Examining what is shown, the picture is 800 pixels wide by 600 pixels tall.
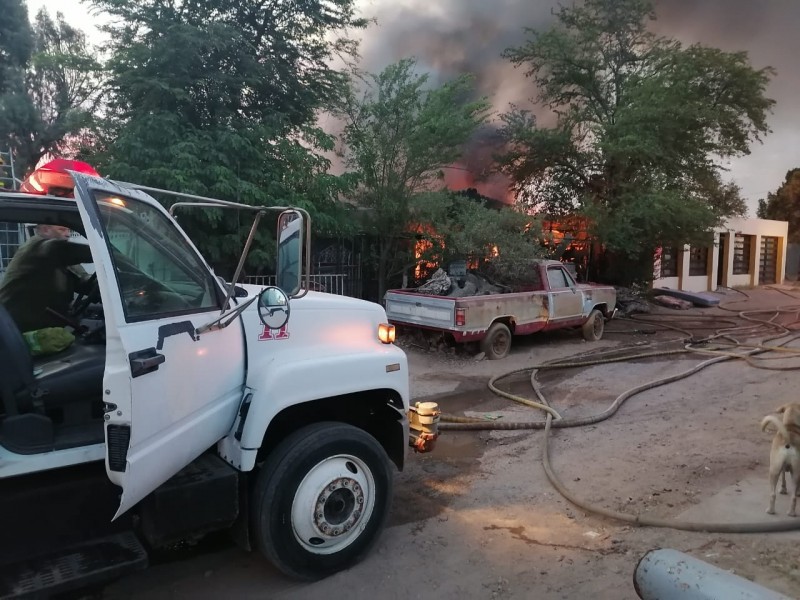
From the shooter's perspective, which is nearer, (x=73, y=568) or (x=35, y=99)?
(x=73, y=568)

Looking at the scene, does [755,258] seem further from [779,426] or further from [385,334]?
[385,334]

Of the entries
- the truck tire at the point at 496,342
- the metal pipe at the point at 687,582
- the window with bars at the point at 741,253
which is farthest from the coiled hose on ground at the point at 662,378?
the window with bars at the point at 741,253

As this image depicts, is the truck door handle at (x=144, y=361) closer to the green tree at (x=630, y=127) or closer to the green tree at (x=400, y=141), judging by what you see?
the green tree at (x=400, y=141)

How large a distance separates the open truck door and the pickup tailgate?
6722 millimetres

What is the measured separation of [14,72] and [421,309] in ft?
56.3

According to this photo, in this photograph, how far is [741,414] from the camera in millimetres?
6461

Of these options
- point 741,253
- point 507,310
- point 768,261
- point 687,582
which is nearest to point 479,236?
point 507,310

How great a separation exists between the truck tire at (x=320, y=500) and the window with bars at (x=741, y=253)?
2989 centimetres

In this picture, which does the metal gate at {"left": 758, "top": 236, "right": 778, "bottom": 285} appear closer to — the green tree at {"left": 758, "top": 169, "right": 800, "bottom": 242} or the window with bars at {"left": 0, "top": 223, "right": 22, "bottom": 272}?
the green tree at {"left": 758, "top": 169, "right": 800, "bottom": 242}

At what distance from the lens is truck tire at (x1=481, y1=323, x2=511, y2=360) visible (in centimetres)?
998

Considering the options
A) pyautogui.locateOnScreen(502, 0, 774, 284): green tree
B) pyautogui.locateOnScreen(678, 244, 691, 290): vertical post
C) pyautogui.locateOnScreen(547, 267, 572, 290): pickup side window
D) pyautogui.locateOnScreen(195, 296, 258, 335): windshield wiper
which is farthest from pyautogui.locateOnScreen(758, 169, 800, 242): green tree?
pyautogui.locateOnScreen(195, 296, 258, 335): windshield wiper

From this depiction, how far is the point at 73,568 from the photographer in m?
2.48

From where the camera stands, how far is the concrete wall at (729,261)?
24.5 m

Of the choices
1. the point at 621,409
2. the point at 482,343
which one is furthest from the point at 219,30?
the point at 621,409
